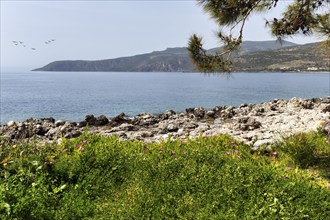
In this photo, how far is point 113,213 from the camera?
5.63 metres

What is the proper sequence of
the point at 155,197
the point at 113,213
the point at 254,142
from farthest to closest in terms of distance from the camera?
the point at 254,142
the point at 155,197
the point at 113,213

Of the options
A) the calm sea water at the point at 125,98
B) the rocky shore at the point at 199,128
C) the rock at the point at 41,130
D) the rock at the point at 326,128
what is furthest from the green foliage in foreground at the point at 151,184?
the rock at the point at 41,130

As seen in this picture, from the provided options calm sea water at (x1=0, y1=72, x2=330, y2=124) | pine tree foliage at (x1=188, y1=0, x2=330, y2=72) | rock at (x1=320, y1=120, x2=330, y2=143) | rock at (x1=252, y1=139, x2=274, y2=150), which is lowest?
calm sea water at (x1=0, y1=72, x2=330, y2=124)

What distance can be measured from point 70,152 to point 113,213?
3.68 metres

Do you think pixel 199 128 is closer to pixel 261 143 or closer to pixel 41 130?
pixel 261 143

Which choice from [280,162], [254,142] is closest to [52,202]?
[280,162]

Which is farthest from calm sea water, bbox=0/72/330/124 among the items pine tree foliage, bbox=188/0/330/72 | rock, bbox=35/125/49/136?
rock, bbox=35/125/49/136

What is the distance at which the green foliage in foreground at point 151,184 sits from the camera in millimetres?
5508

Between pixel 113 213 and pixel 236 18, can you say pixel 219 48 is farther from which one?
pixel 113 213

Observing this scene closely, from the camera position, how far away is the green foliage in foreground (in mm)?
5508

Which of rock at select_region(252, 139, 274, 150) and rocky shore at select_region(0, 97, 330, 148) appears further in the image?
rocky shore at select_region(0, 97, 330, 148)

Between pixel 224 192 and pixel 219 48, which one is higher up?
pixel 219 48

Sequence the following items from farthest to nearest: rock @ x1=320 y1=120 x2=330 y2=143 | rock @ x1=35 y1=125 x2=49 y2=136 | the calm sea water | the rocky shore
→ the calm sea water, rock @ x1=35 y1=125 x2=49 y2=136, the rocky shore, rock @ x1=320 y1=120 x2=330 y2=143

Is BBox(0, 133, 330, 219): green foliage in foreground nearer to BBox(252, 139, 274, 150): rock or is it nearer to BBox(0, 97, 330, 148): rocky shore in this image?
BBox(252, 139, 274, 150): rock
